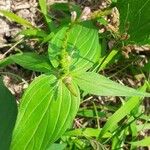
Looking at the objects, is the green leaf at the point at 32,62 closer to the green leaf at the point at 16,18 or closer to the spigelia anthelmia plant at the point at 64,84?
the spigelia anthelmia plant at the point at 64,84

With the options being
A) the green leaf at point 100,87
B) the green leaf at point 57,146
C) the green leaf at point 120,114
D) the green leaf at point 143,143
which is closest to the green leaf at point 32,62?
the green leaf at point 100,87

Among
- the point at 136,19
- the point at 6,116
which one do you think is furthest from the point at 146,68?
the point at 6,116

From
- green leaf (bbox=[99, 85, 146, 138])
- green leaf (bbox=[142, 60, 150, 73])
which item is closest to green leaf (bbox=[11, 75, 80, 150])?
green leaf (bbox=[99, 85, 146, 138])

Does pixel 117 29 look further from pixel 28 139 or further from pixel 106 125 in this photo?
pixel 28 139

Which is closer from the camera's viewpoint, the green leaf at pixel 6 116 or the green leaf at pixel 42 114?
the green leaf at pixel 42 114

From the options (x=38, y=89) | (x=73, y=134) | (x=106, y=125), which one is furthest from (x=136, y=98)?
(x=38, y=89)

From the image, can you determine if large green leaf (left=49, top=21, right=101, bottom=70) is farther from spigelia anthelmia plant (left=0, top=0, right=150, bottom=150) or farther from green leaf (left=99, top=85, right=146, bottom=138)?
green leaf (left=99, top=85, right=146, bottom=138)
